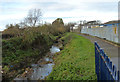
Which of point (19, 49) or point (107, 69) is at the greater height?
point (107, 69)

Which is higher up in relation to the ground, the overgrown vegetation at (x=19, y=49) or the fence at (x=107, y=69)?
the fence at (x=107, y=69)

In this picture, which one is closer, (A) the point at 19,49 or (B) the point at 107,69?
(B) the point at 107,69

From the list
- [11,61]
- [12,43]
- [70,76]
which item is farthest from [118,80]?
[12,43]

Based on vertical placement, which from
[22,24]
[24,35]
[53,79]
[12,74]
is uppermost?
[22,24]

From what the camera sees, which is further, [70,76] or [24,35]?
[24,35]

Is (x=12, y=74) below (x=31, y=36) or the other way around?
below

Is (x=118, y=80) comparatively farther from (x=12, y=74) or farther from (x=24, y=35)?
(x=24, y=35)

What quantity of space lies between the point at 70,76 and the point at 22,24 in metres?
16.5

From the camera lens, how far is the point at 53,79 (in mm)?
7367

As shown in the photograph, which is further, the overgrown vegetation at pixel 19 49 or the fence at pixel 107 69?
the overgrown vegetation at pixel 19 49

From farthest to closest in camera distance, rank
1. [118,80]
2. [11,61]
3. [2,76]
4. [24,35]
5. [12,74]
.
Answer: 1. [24,35]
2. [11,61]
3. [12,74]
4. [2,76]
5. [118,80]

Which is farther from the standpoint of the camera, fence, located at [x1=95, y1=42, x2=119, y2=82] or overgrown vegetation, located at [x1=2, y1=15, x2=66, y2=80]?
overgrown vegetation, located at [x1=2, y1=15, x2=66, y2=80]

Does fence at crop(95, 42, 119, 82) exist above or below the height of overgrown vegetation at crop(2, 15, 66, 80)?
above

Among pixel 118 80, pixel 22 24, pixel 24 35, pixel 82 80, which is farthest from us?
pixel 22 24
